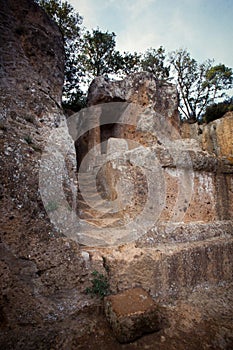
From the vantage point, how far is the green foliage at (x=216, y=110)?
16934 mm

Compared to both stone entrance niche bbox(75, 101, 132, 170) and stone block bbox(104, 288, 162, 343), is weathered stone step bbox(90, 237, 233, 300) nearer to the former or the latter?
stone block bbox(104, 288, 162, 343)

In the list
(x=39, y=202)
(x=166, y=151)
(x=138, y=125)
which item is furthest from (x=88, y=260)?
(x=138, y=125)

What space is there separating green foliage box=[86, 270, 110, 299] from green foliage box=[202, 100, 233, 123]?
18.6 meters

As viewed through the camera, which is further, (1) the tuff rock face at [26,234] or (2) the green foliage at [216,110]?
(2) the green foliage at [216,110]

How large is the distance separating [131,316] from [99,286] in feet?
2.07

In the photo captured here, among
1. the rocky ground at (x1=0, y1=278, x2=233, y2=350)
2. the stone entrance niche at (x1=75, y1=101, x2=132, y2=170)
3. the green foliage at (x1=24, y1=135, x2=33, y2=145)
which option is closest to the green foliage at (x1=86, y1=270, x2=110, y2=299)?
the rocky ground at (x1=0, y1=278, x2=233, y2=350)

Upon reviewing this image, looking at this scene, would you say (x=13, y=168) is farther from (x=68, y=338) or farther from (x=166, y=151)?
(x=166, y=151)

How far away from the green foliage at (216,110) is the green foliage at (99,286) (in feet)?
61.2

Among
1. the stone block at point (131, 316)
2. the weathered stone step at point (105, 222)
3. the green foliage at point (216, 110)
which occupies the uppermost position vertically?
the green foliage at point (216, 110)

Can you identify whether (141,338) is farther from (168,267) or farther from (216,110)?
(216,110)

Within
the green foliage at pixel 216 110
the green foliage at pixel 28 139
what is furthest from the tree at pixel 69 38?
the green foliage at pixel 216 110

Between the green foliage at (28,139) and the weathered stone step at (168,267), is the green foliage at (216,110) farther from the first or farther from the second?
the green foliage at (28,139)

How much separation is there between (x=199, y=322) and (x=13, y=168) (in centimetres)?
271

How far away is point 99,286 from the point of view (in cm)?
218
